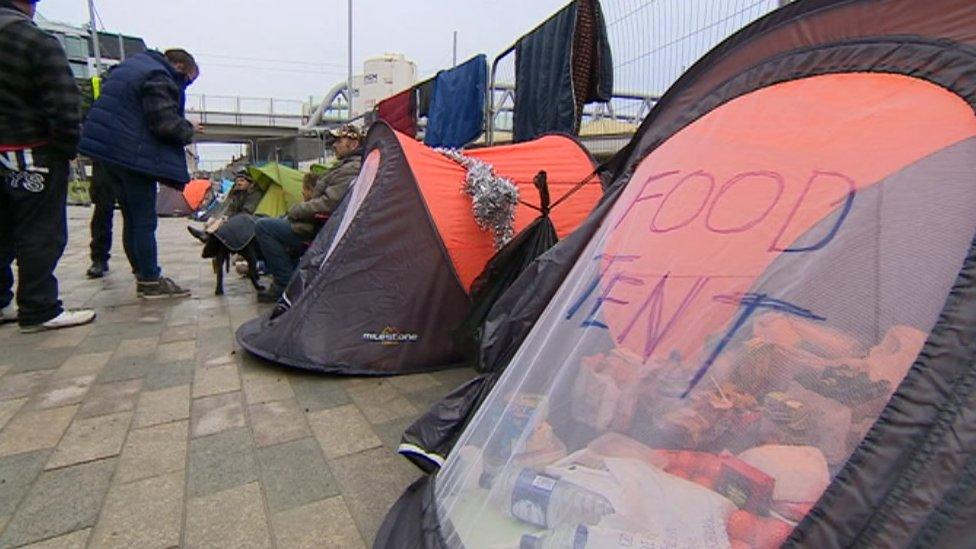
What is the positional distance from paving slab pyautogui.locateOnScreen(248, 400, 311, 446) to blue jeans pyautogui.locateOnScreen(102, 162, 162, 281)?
2.41m

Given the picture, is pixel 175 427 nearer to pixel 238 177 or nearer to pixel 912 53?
pixel 912 53

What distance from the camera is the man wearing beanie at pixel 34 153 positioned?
293cm

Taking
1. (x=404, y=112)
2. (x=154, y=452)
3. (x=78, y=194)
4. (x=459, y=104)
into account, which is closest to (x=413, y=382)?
(x=154, y=452)

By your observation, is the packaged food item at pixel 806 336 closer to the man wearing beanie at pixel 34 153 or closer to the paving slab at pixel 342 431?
the paving slab at pixel 342 431

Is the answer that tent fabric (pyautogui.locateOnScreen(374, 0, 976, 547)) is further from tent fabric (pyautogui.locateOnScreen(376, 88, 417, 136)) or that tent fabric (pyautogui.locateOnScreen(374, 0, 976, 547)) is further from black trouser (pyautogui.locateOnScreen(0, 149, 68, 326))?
tent fabric (pyautogui.locateOnScreen(376, 88, 417, 136))

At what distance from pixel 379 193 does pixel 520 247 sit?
2.47ft

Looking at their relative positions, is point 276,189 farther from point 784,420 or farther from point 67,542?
point 784,420

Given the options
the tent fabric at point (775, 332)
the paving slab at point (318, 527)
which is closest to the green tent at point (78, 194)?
the paving slab at point (318, 527)

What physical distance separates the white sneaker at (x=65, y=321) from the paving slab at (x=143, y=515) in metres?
2.19

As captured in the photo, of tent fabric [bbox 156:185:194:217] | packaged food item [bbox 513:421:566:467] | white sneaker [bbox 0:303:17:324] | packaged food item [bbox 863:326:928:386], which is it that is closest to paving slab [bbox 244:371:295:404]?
packaged food item [bbox 513:421:566:467]

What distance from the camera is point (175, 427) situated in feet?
6.97

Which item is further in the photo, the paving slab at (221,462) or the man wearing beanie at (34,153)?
the man wearing beanie at (34,153)

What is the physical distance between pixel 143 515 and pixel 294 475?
421 millimetres

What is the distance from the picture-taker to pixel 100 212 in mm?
4820
